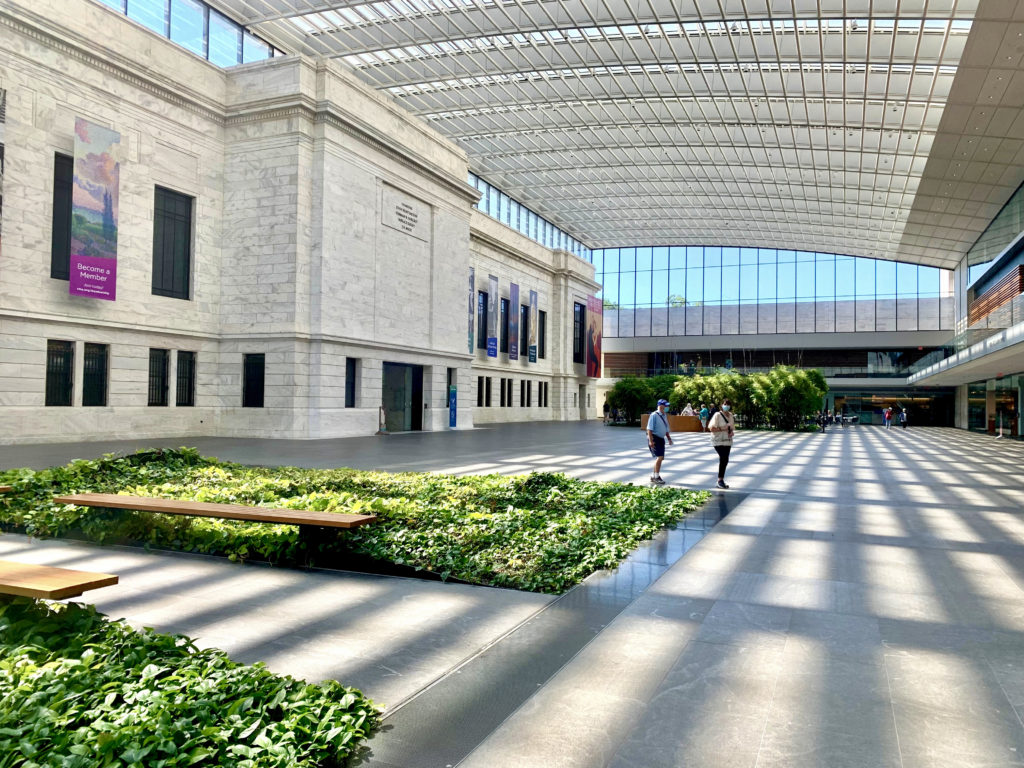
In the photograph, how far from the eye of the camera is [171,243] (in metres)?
26.0

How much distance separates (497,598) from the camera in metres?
5.96

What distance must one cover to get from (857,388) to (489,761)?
69.2 metres

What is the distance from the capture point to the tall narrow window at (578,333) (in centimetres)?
6071

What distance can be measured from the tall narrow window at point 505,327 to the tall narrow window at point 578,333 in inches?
414

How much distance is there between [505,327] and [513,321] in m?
0.84

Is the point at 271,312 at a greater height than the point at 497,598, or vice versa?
the point at 271,312

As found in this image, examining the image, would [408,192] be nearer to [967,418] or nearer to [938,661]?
[938,661]

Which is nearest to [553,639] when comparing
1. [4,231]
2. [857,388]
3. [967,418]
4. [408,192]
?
[4,231]

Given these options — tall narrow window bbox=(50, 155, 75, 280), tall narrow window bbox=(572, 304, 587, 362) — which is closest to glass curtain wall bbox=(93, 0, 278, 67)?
tall narrow window bbox=(50, 155, 75, 280)

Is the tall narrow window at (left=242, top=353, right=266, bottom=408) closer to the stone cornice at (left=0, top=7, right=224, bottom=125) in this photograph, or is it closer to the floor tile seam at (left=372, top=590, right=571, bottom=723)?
the stone cornice at (left=0, top=7, right=224, bottom=125)

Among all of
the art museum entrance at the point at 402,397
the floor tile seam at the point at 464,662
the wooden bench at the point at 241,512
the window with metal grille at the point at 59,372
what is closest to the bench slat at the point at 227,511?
the wooden bench at the point at 241,512

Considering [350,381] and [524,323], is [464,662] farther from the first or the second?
[524,323]

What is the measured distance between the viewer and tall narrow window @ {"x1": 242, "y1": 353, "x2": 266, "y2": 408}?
2711 cm

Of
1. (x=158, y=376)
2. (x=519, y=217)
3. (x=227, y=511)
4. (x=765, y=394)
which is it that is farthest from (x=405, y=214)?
(x=227, y=511)
